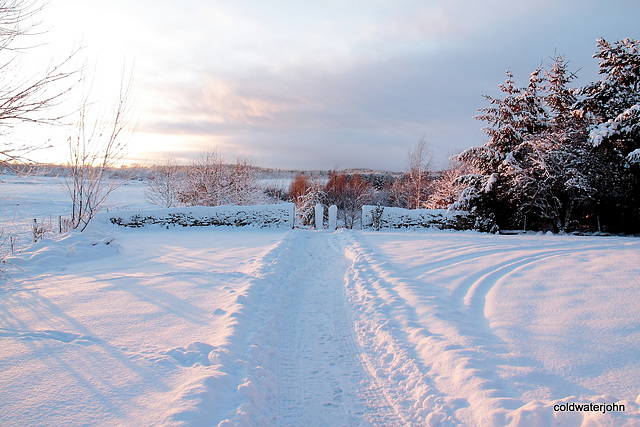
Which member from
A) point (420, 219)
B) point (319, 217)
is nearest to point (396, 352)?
point (420, 219)

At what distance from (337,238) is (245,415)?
986 cm

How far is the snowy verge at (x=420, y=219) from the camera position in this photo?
1519cm

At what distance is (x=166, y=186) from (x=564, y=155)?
21.3 metres

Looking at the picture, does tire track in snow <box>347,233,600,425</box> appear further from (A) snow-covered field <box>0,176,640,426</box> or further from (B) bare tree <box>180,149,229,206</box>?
(B) bare tree <box>180,149,229,206</box>

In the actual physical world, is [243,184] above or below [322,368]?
above

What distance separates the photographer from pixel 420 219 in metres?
15.2

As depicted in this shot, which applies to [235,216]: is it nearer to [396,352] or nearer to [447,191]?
[396,352]

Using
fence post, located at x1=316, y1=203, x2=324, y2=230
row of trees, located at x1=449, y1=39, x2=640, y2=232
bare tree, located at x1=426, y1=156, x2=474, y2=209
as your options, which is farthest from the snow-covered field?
bare tree, located at x1=426, y1=156, x2=474, y2=209

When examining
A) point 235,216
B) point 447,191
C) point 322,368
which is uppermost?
point 447,191

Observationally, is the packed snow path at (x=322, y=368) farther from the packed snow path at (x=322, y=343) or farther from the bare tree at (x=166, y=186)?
the bare tree at (x=166, y=186)

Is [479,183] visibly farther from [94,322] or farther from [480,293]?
[94,322]

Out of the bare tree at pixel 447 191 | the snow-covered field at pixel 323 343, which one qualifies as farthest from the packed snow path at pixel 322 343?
the bare tree at pixel 447 191

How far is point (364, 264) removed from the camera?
7953 mm

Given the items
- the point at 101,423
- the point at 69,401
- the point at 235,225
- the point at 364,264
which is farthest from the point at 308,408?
the point at 235,225
